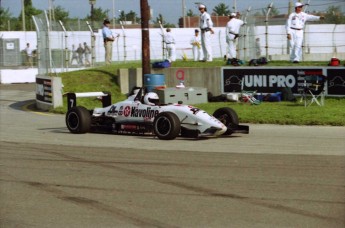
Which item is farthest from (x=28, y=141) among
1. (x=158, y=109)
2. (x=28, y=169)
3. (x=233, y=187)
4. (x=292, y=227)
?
(x=292, y=227)

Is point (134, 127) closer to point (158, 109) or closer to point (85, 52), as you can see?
point (158, 109)

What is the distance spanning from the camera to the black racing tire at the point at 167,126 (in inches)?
497

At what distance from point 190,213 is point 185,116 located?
636 cm

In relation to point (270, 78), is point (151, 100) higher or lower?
lower

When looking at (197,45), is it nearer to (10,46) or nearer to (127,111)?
(10,46)

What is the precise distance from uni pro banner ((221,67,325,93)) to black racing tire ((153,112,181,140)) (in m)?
6.95

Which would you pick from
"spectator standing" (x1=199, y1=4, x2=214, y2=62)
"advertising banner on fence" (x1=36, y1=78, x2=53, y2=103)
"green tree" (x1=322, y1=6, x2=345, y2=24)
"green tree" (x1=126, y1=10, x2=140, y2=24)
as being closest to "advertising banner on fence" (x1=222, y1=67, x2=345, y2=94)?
"spectator standing" (x1=199, y1=4, x2=214, y2=62)

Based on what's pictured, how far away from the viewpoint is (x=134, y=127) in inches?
541

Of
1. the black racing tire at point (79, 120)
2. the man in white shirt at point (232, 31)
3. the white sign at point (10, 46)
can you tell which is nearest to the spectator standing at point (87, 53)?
the white sign at point (10, 46)

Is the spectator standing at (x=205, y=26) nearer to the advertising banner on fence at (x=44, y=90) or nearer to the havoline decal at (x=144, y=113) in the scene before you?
the advertising banner on fence at (x=44, y=90)

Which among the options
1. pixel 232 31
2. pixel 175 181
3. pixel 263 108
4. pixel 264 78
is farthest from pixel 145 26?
pixel 175 181

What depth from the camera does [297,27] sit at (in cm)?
2145

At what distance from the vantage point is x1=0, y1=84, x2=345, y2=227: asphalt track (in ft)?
21.6

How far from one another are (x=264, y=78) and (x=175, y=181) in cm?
1207
